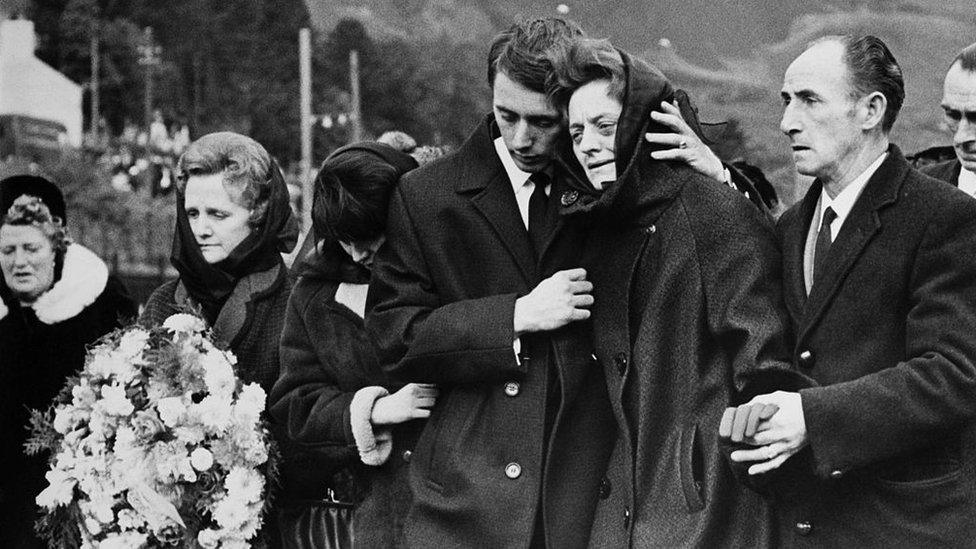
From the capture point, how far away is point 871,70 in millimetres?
3148

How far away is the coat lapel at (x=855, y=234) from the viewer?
3.10m

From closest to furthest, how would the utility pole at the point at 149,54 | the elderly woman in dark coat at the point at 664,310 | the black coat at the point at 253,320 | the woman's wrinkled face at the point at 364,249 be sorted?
the elderly woman in dark coat at the point at 664,310, the woman's wrinkled face at the point at 364,249, the black coat at the point at 253,320, the utility pole at the point at 149,54

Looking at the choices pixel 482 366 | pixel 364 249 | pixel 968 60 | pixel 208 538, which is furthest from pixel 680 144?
pixel 208 538

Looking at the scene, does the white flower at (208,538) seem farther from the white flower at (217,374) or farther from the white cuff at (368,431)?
the white cuff at (368,431)

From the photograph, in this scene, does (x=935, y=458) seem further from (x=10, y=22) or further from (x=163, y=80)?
(x=163, y=80)

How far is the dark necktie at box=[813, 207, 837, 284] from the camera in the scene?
3152mm

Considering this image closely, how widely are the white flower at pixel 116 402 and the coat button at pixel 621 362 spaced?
5.45ft

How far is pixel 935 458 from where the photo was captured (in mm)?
3041

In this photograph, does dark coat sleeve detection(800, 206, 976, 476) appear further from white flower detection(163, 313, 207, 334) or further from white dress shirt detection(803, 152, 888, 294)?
white flower detection(163, 313, 207, 334)

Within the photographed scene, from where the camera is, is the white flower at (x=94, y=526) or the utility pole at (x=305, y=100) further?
the utility pole at (x=305, y=100)

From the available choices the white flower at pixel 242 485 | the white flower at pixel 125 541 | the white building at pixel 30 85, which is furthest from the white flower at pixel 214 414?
the white building at pixel 30 85

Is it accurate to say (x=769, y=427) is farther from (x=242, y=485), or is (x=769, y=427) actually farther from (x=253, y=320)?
(x=253, y=320)

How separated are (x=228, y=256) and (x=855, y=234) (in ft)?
7.20

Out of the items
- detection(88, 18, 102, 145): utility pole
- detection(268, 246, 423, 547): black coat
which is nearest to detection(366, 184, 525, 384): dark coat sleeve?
detection(268, 246, 423, 547): black coat
